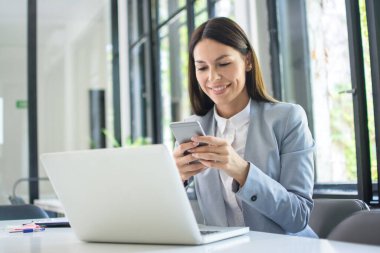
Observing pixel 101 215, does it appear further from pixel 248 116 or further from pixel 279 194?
pixel 248 116

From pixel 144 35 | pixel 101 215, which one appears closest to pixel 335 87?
pixel 101 215

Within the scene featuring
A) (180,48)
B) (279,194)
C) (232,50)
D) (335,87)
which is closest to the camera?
(279,194)

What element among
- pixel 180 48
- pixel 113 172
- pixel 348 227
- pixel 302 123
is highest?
pixel 180 48

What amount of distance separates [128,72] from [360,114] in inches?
173

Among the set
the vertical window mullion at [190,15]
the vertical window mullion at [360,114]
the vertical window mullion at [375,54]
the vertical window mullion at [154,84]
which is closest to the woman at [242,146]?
the vertical window mullion at [375,54]

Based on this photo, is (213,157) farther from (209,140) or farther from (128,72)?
(128,72)

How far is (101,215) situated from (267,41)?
3001 millimetres

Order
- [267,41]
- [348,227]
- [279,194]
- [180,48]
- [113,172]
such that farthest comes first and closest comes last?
1. [180,48]
2. [267,41]
3. [279,194]
4. [348,227]
5. [113,172]

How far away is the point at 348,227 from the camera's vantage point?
1.19 metres

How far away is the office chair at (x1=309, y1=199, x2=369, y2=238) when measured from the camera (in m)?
1.61

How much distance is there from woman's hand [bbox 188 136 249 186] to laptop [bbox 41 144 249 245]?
0.60 ft

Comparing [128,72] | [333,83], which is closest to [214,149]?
[333,83]

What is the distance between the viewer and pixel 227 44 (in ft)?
5.62

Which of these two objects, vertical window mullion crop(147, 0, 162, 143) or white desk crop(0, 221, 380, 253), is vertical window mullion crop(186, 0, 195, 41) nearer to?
vertical window mullion crop(147, 0, 162, 143)
